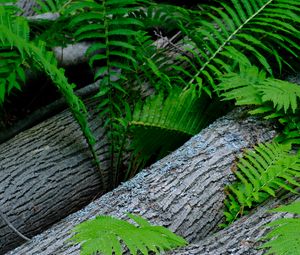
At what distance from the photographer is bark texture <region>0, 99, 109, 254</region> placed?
312cm

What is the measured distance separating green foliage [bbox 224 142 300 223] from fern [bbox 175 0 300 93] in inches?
A: 28.3

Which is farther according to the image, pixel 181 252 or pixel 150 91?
pixel 150 91

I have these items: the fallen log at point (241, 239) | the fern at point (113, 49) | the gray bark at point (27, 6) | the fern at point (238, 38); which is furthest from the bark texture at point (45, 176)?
the gray bark at point (27, 6)

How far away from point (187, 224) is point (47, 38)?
5.78 feet

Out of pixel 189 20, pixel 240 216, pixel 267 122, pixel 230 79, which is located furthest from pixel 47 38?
pixel 240 216

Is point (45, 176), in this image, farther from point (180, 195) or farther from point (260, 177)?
point (260, 177)

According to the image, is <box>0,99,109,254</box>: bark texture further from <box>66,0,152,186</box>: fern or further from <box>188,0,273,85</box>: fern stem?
<box>188,0,273,85</box>: fern stem

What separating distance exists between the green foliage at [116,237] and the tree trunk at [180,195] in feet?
0.89

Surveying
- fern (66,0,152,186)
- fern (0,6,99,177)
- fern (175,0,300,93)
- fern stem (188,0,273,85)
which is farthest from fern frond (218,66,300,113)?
fern (0,6,99,177)

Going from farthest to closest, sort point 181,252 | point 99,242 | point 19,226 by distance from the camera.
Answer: point 19,226 < point 181,252 < point 99,242

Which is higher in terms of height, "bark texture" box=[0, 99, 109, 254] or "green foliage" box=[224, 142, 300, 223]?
"bark texture" box=[0, 99, 109, 254]

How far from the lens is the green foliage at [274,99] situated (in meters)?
3.04

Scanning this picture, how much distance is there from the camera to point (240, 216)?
2.75 metres

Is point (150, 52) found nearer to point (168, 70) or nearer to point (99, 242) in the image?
point (168, 70)
